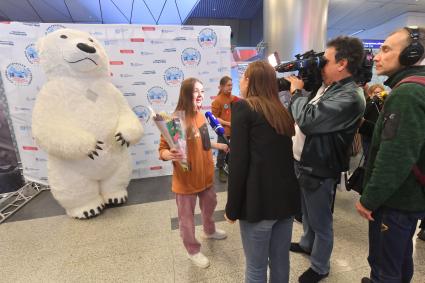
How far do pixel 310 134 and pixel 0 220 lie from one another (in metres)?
2.89

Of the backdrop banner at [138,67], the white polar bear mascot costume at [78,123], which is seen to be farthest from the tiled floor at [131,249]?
the backdrop banner at [138,67]

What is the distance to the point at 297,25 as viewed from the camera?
3.07m

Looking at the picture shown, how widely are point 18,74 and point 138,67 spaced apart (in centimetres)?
132

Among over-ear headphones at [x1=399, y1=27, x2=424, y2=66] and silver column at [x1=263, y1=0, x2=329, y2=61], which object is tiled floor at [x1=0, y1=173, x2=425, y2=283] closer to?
over-ear headphones at [x1=399, y1=27, x2=424, y2=66]

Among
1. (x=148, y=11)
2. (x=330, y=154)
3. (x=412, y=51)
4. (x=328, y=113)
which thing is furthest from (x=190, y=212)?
(x=148, y=11)

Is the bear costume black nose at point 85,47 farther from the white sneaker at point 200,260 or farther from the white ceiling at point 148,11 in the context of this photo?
the white ceiling at point 148,11

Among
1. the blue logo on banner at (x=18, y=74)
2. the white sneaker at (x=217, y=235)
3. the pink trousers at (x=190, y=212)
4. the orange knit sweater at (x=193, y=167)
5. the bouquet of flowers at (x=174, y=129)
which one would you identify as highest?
the blue logo on banner at (x=18, y=74)

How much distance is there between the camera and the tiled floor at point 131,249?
5.30 feet

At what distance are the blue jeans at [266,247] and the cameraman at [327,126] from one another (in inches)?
12.6

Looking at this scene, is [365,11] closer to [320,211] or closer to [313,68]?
[313,68]

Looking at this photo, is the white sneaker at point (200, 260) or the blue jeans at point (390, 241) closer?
the blue jeans at point (390, 241)

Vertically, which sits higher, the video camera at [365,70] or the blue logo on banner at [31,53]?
the blue logo on banner at [31,53]

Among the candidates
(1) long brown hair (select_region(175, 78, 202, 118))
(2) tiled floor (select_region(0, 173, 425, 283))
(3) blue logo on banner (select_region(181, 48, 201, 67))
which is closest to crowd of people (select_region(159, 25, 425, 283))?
(1) long brown hair (select_region(175, 78, 202, 118))

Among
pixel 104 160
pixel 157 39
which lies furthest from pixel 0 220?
pixel 157 39
